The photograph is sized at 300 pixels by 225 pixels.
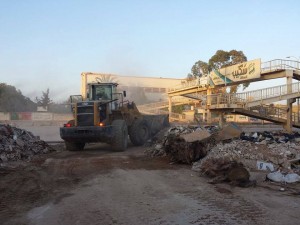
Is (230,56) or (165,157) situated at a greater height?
(230,56)

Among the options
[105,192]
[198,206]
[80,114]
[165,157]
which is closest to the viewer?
[198,206]

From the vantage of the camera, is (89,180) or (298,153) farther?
(298,153)

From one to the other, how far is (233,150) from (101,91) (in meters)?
8.59

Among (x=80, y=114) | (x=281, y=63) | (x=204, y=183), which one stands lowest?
(x=204, y=183)

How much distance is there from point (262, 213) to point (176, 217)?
1.70 metres

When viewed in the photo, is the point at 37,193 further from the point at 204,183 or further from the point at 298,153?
the point at 298,153

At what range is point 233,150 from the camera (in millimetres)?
13172

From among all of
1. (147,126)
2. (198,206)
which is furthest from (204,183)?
(147,126)

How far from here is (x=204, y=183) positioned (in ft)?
32.3

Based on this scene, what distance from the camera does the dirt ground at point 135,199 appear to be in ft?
21.9

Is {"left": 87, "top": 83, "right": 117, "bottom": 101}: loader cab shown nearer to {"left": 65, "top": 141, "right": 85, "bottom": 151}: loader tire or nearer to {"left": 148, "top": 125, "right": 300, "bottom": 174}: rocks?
{"left": 65, "top": 141, "right": 85, "bottom": 151}: loader tire

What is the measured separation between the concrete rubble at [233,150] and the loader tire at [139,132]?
489cm

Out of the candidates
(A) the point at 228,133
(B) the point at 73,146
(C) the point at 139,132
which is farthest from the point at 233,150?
(B) the point at 73,146

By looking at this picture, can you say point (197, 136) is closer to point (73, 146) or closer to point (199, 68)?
point (73, 146)
